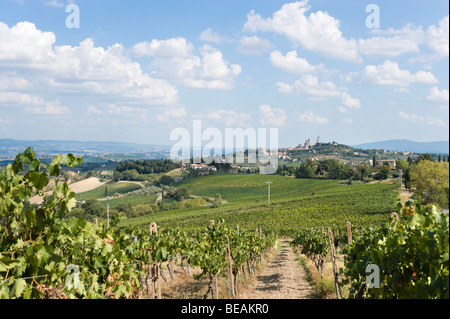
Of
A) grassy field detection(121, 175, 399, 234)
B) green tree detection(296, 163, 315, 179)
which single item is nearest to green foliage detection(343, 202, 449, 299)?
grassy field detection(121, 175, 399, 234)

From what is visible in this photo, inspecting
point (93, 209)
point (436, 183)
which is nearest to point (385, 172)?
point (93, 209)

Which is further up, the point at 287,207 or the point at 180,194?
the point at 287,207

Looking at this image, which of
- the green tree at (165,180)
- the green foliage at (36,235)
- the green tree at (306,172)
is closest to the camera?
the green foliage at (36,235)

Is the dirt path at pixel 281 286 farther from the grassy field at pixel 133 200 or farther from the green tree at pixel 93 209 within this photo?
the grassy field at pixel 133 200

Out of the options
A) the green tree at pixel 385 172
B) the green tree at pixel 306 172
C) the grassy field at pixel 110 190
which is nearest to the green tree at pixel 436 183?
the green tree at pixel 385 172

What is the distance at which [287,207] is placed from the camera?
4859 centimetres

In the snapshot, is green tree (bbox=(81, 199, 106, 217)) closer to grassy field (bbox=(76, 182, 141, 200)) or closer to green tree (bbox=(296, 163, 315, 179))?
A: grassy field (bbox=(76, 182, 141, 200))

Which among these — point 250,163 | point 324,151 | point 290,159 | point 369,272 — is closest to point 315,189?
point 250,163

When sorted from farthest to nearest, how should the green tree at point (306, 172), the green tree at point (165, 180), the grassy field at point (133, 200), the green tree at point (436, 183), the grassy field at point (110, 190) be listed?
1. the green tree at point (165, 180)
2. the green tree at point (306, 172)
3. the grassy field at point (110, 190)
4. the grassy field at point (133, 200)
5. the green tree at point (436, 183)

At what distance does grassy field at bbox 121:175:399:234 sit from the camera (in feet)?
121

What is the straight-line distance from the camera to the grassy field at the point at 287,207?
1454 inches

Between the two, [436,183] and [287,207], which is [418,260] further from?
[287,207]
